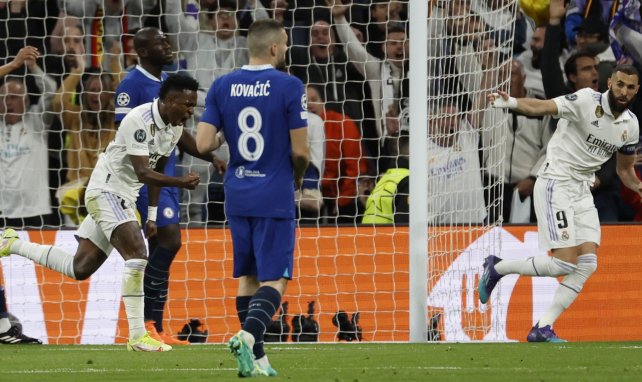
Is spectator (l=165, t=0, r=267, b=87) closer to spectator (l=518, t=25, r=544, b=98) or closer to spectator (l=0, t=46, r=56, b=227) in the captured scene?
spectator (l=0, t=46, r=56, b=227)

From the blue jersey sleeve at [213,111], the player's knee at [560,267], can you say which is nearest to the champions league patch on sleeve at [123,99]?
the blue jersey sleeve at [213,111]

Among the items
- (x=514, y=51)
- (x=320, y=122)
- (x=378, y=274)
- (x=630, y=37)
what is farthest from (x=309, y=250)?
(x=630, y=37)

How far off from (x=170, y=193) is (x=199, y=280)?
5.79ft

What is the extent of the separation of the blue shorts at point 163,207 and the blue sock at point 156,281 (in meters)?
0.21

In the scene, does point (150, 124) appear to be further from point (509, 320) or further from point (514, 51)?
point (514, 51)

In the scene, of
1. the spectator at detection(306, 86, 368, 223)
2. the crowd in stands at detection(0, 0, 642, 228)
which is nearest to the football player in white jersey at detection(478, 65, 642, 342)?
the crowd in stands at detection(0, 0, 642, 228)

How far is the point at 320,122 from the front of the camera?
506 inches

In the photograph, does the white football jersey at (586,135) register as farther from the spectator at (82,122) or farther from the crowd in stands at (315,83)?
the spectator at (82,122)

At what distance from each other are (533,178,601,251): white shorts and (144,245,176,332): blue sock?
2987mm

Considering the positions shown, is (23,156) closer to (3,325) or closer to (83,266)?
(3,325)

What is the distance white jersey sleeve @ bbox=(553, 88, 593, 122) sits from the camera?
34.5 feet

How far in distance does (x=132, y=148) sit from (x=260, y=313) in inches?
96.5

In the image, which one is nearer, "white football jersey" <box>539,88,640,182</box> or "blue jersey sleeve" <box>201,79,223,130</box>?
"blue jersey sleeve" <box>201,79,223,130</box>

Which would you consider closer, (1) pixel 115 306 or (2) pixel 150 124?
(2) pixel 150 124
